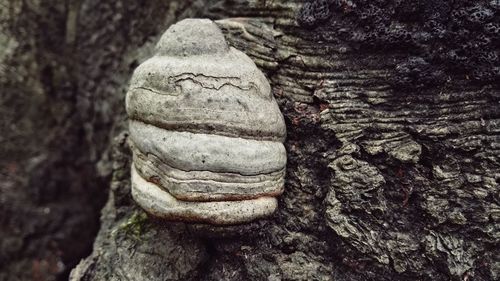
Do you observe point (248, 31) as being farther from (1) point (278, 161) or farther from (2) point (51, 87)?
(2) point (51, 87)

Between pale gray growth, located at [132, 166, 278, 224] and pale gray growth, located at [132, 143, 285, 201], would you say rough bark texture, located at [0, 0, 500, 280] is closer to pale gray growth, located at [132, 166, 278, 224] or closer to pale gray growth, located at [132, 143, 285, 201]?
pale gray growth, located at [132, 166, 278, 224]

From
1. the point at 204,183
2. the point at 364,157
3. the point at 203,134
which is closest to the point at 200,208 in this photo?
the point at 204,183

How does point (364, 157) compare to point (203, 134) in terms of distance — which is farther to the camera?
point (364, 157)

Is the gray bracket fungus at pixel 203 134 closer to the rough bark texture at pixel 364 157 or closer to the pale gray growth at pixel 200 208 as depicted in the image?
the pale gray growth at pixel 200 208

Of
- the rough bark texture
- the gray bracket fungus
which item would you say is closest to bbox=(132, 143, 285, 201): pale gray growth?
the gray bracket fungus

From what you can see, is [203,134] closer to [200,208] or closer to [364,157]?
[200,208]
